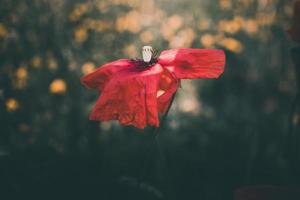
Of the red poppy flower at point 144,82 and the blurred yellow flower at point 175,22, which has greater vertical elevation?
the red poppy flower at point 144,82

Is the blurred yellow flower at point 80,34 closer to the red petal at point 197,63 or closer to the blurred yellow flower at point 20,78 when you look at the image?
the blurred yellow flower at point 20,78

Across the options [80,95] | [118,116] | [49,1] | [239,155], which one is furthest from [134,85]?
[49,1]

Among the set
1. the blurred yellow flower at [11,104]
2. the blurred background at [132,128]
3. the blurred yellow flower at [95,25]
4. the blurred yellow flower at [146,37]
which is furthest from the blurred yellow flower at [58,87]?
the blurred yellow flower at [146,37]

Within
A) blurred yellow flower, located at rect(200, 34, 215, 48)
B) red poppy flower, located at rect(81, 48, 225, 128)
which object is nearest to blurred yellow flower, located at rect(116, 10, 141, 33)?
blurred yellow flower, located at rect(200, 34, 215, 48)

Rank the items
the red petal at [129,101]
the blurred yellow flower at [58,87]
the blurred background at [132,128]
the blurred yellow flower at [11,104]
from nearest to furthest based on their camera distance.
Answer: the red petal at [129,101]
the blurred background at [132,128]
the blurred yellow flower at [11,104]
the blurred yellow flower at [58,87]

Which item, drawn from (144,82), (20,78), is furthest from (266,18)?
(144,82)

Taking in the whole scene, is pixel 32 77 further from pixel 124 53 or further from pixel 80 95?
pixel 124 53

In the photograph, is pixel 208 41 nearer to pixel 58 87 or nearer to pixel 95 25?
pixel 95 25
